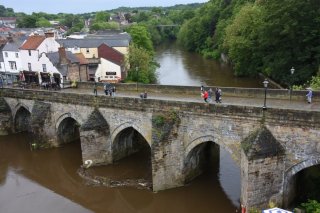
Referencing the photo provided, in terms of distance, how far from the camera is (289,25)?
120 ft

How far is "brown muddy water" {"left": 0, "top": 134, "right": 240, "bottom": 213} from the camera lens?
2139 centimetres

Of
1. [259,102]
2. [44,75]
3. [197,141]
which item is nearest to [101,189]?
[197,141]

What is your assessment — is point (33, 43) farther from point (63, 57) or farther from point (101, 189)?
point (101, 189)

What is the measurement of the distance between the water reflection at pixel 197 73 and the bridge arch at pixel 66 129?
2374cm

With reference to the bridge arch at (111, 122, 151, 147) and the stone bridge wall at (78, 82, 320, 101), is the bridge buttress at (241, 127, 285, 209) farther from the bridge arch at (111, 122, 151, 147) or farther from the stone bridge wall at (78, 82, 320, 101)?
the bridge arch at (111, 122, 151, 147)

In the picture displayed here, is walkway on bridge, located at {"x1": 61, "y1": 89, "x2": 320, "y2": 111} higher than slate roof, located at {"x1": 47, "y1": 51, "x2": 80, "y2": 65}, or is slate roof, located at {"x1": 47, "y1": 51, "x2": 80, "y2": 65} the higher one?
slate roof, located at {"x1": 47, "y1": 51, "x2": 80, "y2": 65}

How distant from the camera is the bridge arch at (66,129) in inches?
1150

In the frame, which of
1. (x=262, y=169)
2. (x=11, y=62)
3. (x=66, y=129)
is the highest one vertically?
(x=11, y=62)

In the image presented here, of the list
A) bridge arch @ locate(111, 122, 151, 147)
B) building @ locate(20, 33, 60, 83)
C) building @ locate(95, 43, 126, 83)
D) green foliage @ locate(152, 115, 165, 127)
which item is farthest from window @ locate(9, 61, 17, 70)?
green foliage @ locate(152, 115, 165, 127)

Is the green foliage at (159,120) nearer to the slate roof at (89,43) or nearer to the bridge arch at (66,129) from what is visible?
the bridge arch at (66,129)

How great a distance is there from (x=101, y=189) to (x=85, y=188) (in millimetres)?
1195

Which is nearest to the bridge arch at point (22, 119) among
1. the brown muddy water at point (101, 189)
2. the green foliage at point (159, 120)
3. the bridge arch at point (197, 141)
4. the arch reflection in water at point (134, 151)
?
the brown muddy water at point (101, 189)

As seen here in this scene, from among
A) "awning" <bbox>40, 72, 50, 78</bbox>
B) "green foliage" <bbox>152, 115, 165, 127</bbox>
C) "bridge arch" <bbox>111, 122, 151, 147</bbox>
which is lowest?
"bridge arch" <bbox>111, 122, 151, 147</bbox>

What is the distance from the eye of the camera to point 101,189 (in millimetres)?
23547
